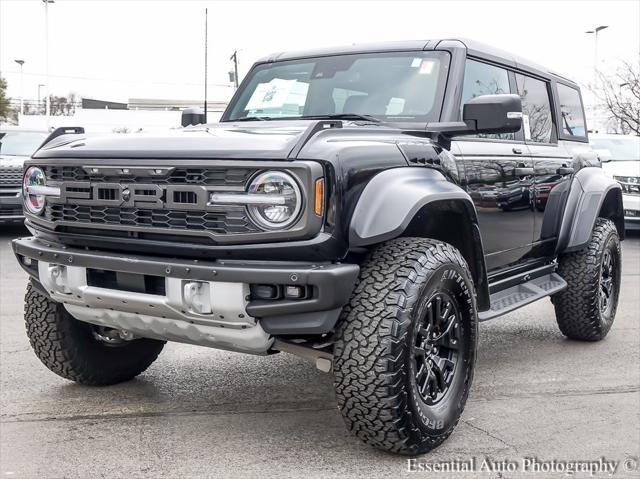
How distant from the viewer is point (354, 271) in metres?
3.06

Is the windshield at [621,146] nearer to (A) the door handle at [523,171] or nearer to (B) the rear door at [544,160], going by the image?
(B) the rear door at [544,160]

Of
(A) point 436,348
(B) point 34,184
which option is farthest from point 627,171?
(B) point 34,184

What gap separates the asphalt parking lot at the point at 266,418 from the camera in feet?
10.8

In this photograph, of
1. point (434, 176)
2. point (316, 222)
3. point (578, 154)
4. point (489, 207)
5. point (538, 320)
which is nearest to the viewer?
point (316, 222)

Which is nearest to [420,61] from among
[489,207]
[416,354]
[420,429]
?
[489,207]

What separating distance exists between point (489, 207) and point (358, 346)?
152cm

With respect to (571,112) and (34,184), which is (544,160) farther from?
(34,184)

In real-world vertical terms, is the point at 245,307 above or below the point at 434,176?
below

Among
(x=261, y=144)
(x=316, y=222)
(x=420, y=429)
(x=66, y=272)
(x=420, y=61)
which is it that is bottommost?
(x=420, y=429)

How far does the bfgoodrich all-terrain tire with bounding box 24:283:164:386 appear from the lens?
400 cm

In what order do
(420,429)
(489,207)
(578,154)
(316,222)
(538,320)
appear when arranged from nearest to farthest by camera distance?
(316,222), (420,429), (489,207), (578,154), (538,320)

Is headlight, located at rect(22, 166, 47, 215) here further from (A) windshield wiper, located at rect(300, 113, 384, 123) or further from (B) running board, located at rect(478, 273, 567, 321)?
(B) running board, located at rect(478, 273, 567, 321)

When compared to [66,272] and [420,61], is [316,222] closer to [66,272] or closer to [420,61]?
[66,272]

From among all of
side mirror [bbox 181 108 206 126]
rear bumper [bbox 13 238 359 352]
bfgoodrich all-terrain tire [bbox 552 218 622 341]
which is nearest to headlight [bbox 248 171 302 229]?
rear bumper [bbox 13 238 359 352]
